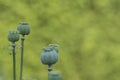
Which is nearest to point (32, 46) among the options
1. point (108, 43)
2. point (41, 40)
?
point (41, 40)

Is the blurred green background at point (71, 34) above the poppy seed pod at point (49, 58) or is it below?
above

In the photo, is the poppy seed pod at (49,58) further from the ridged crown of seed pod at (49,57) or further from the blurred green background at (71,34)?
the blurred green background at (71,34)

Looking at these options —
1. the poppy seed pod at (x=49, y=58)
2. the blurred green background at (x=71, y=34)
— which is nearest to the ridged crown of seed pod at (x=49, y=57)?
the poppy seed pod at (x=49, y=58)

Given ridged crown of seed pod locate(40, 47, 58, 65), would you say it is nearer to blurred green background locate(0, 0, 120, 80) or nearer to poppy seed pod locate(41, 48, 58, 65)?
poppy seed pod locate(41, 48, 58, 65)

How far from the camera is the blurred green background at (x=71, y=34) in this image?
2.92m

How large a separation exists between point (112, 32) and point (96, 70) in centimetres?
28

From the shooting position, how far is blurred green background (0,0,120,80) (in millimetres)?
2915

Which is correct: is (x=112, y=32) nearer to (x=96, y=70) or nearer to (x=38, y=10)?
(x=96, y=70)

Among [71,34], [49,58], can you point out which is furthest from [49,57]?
[71,34]

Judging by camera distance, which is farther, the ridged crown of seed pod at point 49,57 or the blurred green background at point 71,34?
the blurred green background at point 71,34

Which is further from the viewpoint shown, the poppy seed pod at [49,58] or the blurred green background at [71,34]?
the blurred green background at [71,34]

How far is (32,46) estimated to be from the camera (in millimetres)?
2908

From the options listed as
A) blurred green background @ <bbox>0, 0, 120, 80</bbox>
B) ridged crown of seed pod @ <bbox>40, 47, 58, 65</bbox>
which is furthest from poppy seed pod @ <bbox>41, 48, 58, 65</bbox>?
blurred green background @ <bbox>0, 0, 120, 80</bbox>

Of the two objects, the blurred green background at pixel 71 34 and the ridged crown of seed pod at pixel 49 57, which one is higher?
the blurred green background at pixel 71 34
